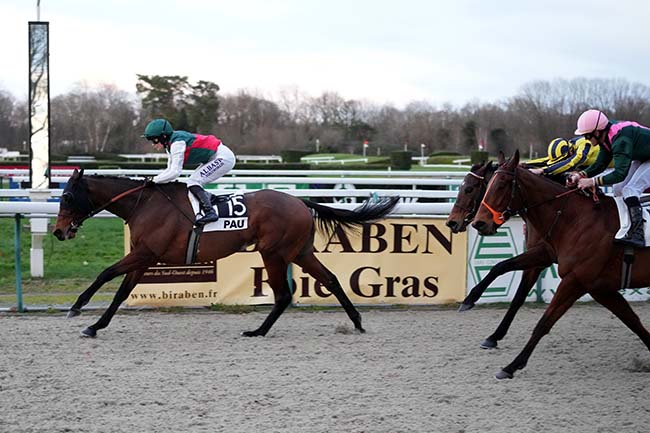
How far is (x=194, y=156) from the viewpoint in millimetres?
7453

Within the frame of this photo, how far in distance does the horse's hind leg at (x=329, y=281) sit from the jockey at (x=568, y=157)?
1.97 m

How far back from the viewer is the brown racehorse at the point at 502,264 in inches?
273

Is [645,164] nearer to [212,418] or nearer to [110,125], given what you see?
[212,418]

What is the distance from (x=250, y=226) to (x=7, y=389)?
8.68 ft

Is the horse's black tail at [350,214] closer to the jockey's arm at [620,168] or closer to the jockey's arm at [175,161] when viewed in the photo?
the jockey's arm at [175,161]

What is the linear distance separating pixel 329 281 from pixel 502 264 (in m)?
1.50

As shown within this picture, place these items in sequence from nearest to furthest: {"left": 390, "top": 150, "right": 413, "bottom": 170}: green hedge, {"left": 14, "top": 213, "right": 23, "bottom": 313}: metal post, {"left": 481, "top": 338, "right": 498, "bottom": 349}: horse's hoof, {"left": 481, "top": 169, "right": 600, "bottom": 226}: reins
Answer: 1. {"left": 481, "top": 169, "right": 600, "bottom": 226}: reins
2. {"left": 481, "top": 338, "right": 498, "bottom": 349}: horse's hoof
3. {"left": 14, "top": 213, "right": 23, "bottom": 313}: metal post
4. {"left": 390, "top": 150, "right": 413, "bottom": 170}: green hedge

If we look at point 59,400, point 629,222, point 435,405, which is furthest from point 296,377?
point 629,222

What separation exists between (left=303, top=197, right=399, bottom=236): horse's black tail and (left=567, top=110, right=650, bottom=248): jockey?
195cm

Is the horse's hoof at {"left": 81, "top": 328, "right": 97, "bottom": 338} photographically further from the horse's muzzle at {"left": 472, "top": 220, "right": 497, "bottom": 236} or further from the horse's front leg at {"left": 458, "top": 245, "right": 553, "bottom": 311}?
the horse's muzzle at {"left": 472, "top": 220, "right": 497, "bottom": 236}

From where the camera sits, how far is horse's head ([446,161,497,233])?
6.99 m

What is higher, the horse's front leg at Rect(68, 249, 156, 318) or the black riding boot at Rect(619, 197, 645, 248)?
the black riding boot at Rect(619, 197, 645, 248)

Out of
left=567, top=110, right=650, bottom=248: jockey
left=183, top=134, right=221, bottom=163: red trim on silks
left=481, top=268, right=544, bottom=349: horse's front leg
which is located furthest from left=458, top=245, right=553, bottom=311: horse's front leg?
left=183, top=134, right=221, bottom=163: red trim on silks

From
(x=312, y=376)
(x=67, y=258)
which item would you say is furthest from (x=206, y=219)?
(x=67, y=258)
